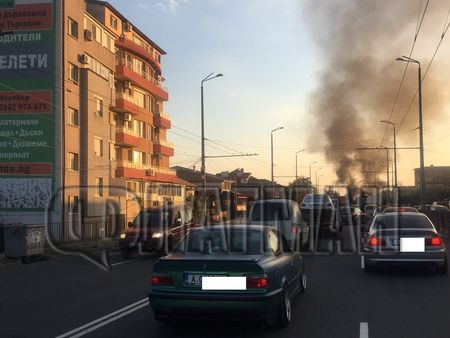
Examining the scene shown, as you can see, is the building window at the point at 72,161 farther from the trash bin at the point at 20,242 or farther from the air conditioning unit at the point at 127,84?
the trash bin at the point at 20,242

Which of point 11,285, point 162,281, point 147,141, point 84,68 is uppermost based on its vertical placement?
point 84,68

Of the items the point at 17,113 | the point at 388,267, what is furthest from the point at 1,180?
the point at 388,267

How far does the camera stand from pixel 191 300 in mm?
6418

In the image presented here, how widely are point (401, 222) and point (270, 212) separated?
5.44m

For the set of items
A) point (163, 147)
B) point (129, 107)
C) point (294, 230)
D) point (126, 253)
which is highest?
point (129, 107)

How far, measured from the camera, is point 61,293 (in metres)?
10.4

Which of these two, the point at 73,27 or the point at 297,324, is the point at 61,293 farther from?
the point at 73,27

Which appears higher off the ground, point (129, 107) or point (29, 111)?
point (129, 107)

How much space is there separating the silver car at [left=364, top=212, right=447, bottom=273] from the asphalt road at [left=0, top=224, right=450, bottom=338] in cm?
35

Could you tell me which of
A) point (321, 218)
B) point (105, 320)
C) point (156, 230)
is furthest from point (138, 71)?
point (105, 320)

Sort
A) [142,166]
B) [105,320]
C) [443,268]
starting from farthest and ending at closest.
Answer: [142,166]
[443,268]
[105,320]

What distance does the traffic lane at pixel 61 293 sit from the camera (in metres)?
7.64

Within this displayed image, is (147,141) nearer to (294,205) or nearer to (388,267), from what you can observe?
(294,205)

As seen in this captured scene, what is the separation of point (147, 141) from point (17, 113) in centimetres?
1741
